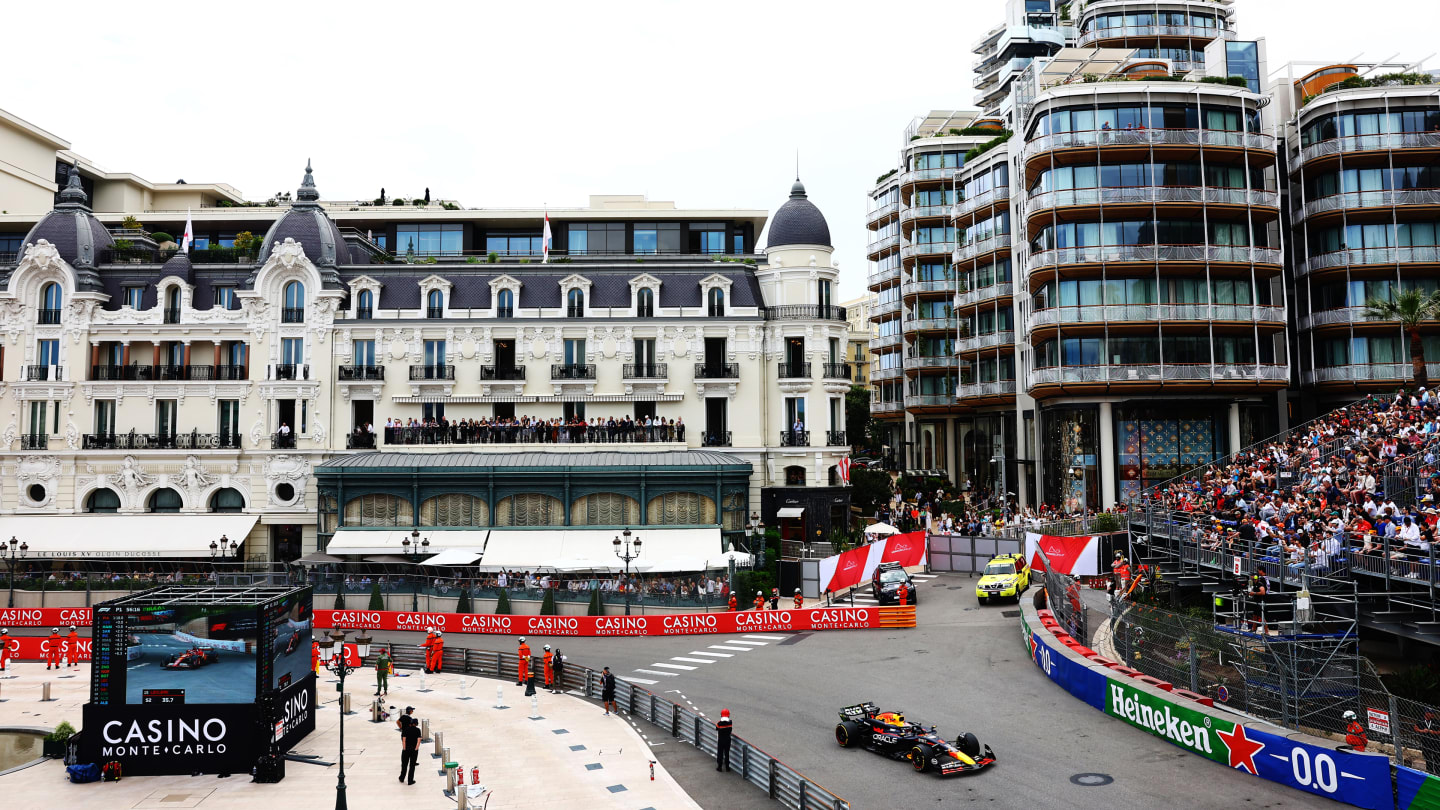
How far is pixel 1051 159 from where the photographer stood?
53.8 meters

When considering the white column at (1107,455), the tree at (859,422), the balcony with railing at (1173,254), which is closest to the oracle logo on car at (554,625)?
the white column at (1107,455)

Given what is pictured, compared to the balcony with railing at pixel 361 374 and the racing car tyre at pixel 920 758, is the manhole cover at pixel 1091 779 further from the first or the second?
the balcony with railing at pixel 361 374

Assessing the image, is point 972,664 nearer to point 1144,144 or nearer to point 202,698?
point 202,698

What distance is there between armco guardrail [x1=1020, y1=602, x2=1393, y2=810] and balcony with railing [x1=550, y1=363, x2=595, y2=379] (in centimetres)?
3072

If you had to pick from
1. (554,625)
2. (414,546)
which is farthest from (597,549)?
(414,546)

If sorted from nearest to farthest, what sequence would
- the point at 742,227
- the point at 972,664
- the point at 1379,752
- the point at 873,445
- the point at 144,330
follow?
the point at 1379,752 → the point at 972,664 → the point at 144,330 → the point at 742,227 → the point at 873,445

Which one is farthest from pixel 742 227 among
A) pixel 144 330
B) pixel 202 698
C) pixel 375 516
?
pixel 202 698

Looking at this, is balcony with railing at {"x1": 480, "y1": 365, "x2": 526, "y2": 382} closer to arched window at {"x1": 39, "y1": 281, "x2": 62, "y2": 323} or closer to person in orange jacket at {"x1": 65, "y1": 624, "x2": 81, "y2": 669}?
person in orange jacket at {"x1": 65, "y1": 624, "x2": 81, "y2": 669}

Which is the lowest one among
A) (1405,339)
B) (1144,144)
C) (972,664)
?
(972,664)

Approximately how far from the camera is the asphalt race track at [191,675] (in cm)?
2508

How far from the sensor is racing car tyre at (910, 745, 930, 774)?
880 inches

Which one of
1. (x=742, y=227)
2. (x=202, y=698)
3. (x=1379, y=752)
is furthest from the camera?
(x=742, y=227)

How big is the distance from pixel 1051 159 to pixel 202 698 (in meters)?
46.8

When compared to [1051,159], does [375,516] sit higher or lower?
lower
